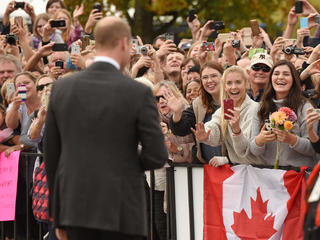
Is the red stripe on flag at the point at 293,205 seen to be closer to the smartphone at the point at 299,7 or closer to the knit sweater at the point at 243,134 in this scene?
the knit sweater at the point at 243,134

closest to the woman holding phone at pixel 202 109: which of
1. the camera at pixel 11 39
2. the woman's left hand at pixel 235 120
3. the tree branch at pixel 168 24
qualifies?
the woman's left hand at pixel 235 120

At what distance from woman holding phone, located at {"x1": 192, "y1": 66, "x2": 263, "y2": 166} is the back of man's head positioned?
2432 mm

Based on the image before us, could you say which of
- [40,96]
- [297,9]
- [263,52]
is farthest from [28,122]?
[297,9]

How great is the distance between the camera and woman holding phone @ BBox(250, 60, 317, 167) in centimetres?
730

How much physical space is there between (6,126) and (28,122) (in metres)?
0.54

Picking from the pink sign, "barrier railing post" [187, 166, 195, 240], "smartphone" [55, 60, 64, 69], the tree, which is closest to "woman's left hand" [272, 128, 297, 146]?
"barrier railing post" [187, 166, 195, 240]

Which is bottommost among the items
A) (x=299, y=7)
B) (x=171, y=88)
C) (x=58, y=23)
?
(x=171, y=88)

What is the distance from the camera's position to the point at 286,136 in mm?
7207

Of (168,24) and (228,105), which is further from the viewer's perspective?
(168,24)

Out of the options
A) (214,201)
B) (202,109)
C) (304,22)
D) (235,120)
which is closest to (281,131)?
(235,120)

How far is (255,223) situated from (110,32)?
10.2ft

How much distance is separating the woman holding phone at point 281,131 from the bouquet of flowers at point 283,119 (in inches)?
2.8

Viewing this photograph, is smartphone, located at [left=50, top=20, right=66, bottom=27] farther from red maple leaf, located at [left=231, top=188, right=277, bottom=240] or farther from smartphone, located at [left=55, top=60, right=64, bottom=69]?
red maple leaf, located at [left=231, top=188, right=277, bottom=240]

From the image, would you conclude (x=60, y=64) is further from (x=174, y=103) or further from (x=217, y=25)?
(x=174, y=103)
